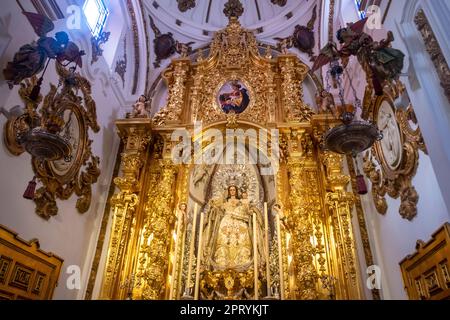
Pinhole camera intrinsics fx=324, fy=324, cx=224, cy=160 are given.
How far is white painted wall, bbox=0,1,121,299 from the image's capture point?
489 centimetres

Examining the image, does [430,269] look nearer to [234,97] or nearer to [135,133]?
[234,97]

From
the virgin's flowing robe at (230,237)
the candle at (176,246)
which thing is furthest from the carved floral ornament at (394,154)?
the candle at (176,246)

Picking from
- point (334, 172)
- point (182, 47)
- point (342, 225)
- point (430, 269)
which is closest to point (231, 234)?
point (342, 225)

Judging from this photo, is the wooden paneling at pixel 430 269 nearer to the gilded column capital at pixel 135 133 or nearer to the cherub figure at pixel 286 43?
the gilded column capital at pixel 135 133

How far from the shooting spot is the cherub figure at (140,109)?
8.58 meters

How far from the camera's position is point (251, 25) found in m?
11.2

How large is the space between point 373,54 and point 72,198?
6.24 m

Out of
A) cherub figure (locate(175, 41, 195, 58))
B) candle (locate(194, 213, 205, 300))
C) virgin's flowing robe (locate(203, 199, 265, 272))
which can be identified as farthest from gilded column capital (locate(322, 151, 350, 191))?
cherub figure (locate(175, 41, 195, 58))

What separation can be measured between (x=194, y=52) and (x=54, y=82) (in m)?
5.77

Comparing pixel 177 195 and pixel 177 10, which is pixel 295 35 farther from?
pixel 177 195

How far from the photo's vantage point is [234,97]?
9.26 meters

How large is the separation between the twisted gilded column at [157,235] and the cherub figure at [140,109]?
4.54 feet

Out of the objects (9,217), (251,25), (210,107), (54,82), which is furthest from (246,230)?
(251,25)

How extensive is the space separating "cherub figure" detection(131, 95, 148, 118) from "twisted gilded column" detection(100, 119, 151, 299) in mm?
311
